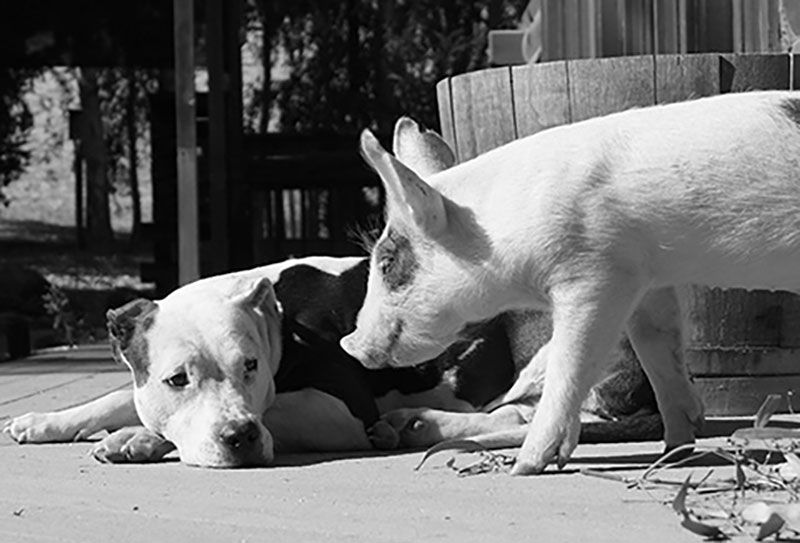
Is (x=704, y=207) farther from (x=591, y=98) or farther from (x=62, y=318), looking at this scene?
(x=62, y=318)

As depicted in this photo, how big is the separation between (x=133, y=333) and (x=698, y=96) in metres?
1.87

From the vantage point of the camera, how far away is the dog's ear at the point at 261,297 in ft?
16.9

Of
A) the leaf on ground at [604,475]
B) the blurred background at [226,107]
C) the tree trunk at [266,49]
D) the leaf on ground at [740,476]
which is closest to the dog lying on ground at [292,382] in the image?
the leaf on ground at [604,475]

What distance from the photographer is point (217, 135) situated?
10664mm

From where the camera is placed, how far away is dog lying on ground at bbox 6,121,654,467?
4844 millimetres

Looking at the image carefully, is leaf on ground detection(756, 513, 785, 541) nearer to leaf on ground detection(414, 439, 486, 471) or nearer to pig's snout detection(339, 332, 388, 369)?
leaf on ground detection(414, 439, 486, 471)

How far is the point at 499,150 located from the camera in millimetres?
4613

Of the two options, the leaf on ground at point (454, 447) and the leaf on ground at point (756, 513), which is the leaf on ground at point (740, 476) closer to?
the leaf on ground at point (756, 513)

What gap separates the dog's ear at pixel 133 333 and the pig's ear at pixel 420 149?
0.85 m

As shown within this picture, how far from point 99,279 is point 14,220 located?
4.93 metres

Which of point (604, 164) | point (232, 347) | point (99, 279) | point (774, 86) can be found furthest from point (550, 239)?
point (99, 279)

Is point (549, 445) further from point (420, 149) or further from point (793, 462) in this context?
point (420, 149)

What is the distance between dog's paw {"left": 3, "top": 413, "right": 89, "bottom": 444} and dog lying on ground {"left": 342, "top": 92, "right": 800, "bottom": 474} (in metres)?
1.47

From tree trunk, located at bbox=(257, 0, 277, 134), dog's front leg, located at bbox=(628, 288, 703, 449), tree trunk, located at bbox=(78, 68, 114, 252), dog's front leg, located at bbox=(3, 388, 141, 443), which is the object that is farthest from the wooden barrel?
tree trunk, located at bbox=(78, 68, 114, 252)
